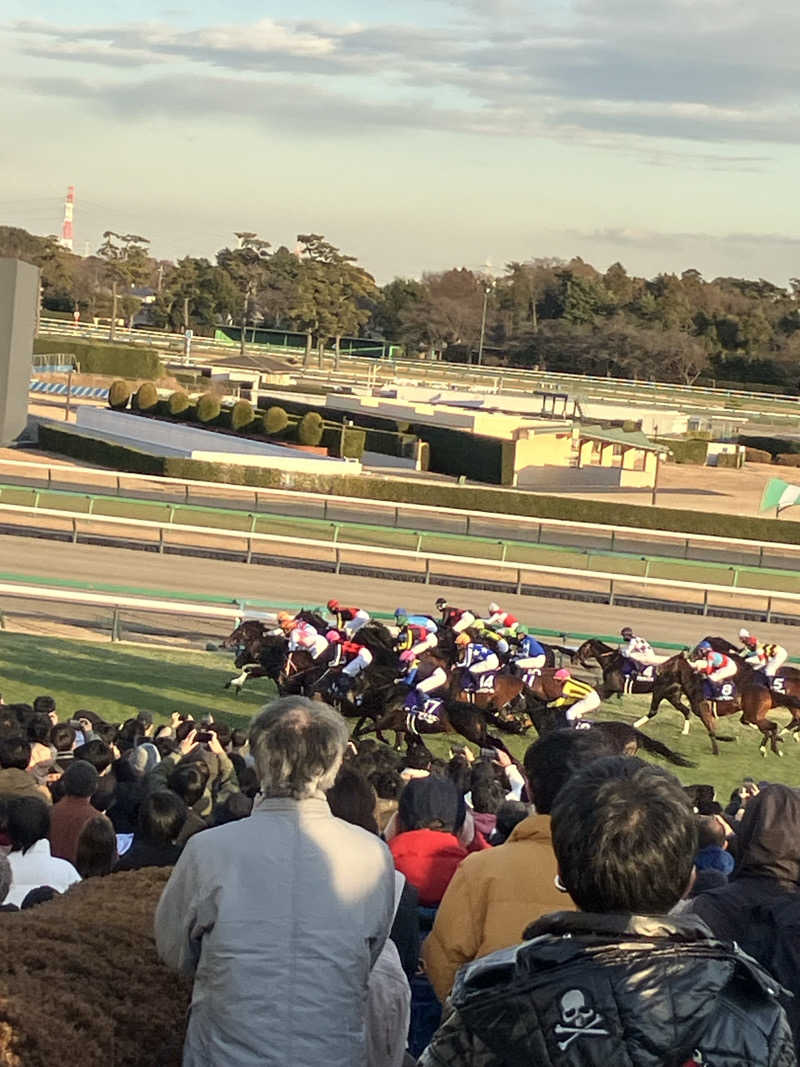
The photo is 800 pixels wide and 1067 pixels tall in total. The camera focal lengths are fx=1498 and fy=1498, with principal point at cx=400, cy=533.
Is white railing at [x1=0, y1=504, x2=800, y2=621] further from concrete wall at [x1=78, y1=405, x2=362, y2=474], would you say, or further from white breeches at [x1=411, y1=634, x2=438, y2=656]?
white breeches at [x1=411, y1=634, x2=438, y2=656]

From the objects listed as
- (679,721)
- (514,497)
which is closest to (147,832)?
(679,721)

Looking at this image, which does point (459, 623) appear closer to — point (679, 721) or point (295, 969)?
point (679, 721)

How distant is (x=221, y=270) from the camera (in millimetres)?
68188

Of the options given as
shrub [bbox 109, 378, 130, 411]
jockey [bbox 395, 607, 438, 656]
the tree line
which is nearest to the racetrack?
jockey [bbox 395, 607, 438, 656]

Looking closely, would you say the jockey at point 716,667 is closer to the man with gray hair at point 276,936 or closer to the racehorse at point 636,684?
the racehorse at point 636,684

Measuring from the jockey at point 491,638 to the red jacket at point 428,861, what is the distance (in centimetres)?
726

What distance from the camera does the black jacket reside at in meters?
1.61

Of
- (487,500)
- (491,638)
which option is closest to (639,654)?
(491,638)

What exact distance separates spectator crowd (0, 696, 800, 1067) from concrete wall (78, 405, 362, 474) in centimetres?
2453

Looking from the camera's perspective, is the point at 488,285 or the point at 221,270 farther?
the point at 488,285

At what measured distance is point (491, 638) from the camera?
34.5 feet

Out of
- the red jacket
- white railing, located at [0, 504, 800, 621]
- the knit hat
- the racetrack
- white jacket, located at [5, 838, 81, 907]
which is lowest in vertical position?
the racetrack

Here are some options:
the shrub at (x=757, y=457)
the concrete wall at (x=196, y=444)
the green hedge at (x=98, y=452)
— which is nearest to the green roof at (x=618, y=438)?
the concrete wall at (x=196, y=444)

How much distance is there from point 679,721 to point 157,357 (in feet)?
116
